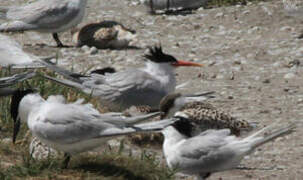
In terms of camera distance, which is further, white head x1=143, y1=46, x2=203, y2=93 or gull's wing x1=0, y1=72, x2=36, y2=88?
white head x1=143, y1=46, x2=203, y2=93

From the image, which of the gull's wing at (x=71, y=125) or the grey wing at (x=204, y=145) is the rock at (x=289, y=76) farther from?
the gull's wing at (x=71, y=125)

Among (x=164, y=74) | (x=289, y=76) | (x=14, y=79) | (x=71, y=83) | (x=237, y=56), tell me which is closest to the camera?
(x=14, y=79)

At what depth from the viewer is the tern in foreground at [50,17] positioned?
30.2ft

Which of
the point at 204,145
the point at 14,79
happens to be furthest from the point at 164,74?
the point at 204,145

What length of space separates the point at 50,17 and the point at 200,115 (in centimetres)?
379

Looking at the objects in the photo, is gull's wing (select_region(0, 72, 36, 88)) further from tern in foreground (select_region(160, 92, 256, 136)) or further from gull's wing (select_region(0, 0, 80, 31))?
gull's wing (select_region(0, 0, 80, 31))

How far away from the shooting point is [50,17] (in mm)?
9203

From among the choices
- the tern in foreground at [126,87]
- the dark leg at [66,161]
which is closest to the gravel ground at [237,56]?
the tern in foreground at [126,87]

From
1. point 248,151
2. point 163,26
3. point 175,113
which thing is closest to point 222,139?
point 248,151

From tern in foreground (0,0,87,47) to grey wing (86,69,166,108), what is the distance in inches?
122

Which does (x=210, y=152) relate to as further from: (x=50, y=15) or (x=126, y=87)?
(x=50, y=15)

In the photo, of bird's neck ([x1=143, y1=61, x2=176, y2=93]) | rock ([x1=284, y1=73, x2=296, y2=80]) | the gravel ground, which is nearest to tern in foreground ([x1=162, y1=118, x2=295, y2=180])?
the gravel ground

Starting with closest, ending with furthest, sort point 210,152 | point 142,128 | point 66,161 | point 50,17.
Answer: point 142,128
point 66,161
point 210,152
point 50,17

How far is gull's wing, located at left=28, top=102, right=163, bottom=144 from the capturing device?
13.7 feet
